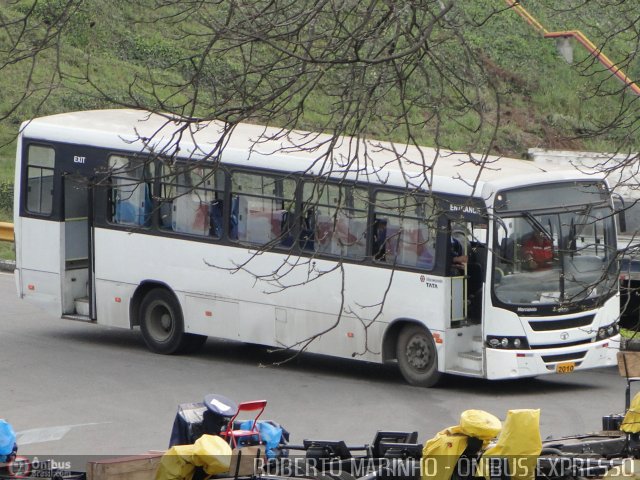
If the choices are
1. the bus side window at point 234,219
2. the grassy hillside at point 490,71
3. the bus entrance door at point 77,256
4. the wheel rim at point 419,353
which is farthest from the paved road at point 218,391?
the grassy hillside at point 490,71

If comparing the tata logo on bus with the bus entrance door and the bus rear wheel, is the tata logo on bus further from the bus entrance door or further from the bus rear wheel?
the bus entrance door

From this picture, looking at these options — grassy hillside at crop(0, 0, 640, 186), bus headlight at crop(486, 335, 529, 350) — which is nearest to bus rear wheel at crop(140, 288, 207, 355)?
bus headlight at crop(486, 335, 529, 350)

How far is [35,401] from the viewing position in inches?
525

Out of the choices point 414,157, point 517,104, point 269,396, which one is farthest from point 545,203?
point 517,104

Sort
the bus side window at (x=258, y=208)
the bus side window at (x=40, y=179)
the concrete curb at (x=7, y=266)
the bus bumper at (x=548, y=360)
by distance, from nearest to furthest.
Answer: the bus bumper at (x=548, y=360), the bus side window at (x=258, y=208), the bus side window at (x=40, y=179), the concrete curb at (x=7, y=266)

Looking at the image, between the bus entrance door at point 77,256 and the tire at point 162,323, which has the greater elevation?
the bus entrance door at point 77,256

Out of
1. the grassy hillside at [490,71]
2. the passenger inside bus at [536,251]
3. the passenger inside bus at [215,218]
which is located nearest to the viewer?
the passenger inside bus at [536,251]

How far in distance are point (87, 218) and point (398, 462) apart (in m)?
9.69

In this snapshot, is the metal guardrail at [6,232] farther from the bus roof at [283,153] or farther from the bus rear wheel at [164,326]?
the bus rear wheel at [164,326]

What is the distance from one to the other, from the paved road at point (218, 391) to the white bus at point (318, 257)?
407mm

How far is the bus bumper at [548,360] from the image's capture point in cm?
1378

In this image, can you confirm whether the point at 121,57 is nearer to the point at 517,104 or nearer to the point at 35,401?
the point at 517,104

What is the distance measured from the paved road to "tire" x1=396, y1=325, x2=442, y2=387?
0.15m

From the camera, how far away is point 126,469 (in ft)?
25.2
